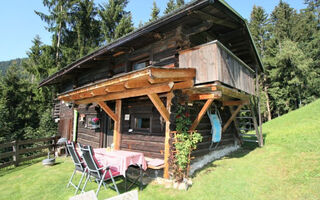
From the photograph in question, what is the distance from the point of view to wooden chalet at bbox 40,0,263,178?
4602 millimetres

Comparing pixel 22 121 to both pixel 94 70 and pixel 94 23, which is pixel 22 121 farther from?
pixel 94 70

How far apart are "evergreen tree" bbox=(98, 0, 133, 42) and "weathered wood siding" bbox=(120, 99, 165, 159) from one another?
13990mm

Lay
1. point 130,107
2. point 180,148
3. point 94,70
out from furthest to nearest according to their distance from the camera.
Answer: point 94,70
point 130,107
point 180,148

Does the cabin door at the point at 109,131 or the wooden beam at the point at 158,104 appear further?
the cabin door at the point at 109,131

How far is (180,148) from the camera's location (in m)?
4.84

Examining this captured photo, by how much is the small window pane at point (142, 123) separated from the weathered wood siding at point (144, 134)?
0.73ft

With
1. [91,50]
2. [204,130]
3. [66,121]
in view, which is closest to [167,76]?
[204,130]

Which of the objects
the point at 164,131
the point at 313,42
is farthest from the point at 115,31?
the point at 313,42

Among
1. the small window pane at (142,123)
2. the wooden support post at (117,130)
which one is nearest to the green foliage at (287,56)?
the small window pane at (142,123)

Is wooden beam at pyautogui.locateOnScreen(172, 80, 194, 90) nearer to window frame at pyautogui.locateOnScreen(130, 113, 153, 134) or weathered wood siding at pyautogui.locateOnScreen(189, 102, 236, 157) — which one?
weathered wood siding at pyautogui.locateOnScreen(189, 102, 236, 157)

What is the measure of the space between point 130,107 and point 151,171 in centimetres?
239

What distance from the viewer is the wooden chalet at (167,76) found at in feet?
15.1

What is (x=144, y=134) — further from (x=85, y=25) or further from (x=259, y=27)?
(x=259, y=27)

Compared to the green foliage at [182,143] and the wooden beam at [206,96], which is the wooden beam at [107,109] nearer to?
the green foliage at [182,143]
